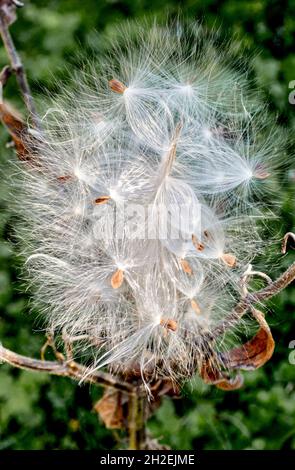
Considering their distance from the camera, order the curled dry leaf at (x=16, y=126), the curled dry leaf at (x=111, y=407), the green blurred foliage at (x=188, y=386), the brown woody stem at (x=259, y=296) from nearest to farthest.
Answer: the brown woody stem at (x=259, y=296) → the curled dry leaf at (x=16, y=126) → the curled dry leaf at (x=111, y=407) → the green blurred foliage at (x=188, y=386)

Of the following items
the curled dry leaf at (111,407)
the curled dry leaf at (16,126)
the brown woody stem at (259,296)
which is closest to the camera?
the brown woody stem at (259,296)

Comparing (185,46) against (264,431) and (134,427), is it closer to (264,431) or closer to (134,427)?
(134,427)

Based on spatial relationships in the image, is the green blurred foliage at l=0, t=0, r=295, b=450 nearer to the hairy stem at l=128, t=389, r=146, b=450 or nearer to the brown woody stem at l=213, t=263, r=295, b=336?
the hairy stem at l=128, t=389, r=146, b=450

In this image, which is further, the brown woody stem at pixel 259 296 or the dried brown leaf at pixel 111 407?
the dried brown leaf at pixel 111 407

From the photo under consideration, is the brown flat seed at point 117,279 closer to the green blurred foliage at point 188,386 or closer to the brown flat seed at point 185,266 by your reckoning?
the brown flat seed at point 185,266

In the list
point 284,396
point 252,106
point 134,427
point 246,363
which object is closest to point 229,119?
point 252,106

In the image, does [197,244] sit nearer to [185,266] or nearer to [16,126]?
[185,266]

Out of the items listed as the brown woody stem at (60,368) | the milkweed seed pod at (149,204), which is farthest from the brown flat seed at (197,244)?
the brown woody stem at (60,368)
